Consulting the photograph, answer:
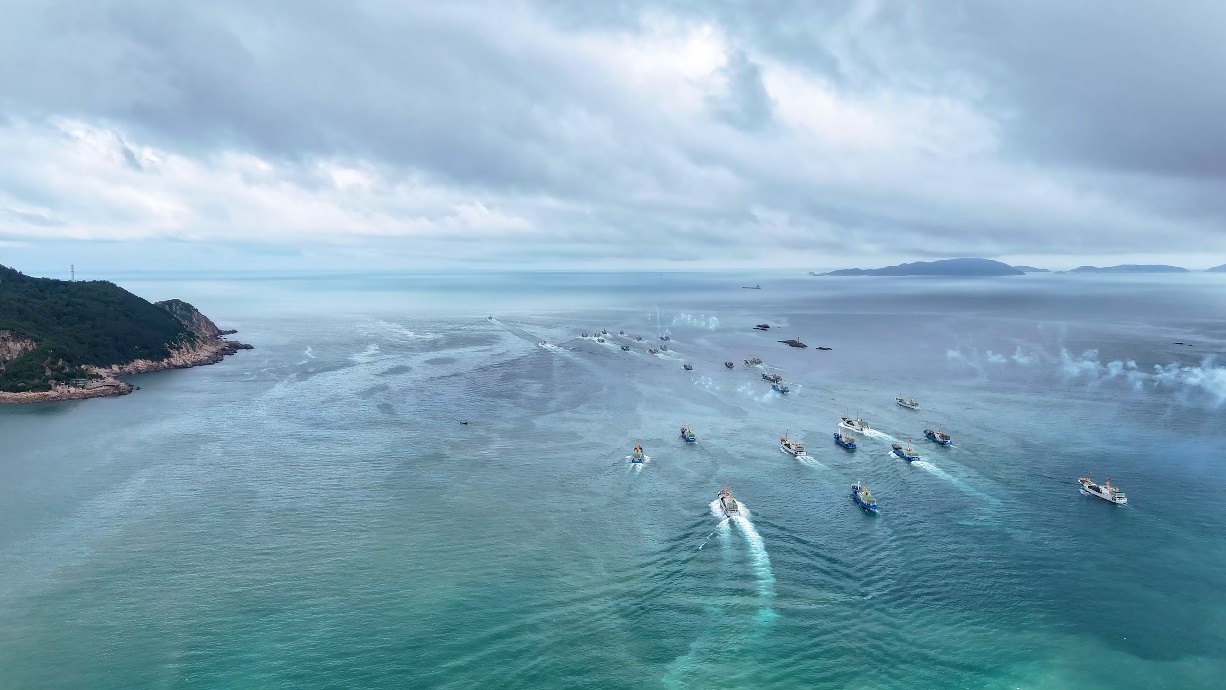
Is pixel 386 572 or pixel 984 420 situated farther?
pixel 984 420

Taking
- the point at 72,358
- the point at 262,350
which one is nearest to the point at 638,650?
the point at 72,358

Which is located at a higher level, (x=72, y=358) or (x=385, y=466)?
(x=72, y=358)

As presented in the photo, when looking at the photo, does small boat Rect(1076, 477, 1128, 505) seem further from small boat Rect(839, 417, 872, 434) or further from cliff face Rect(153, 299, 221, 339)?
cliff face Rect(153, 299, 221, 339)

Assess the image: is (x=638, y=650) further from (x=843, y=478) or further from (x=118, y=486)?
(x=118, y=486)

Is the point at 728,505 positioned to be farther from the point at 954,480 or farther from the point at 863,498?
the point at 954,480

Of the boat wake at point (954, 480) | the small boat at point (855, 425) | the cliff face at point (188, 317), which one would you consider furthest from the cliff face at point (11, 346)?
the boat wake at point (954, 480)

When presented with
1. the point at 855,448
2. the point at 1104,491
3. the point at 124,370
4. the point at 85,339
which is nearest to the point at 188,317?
the point at 85,339
